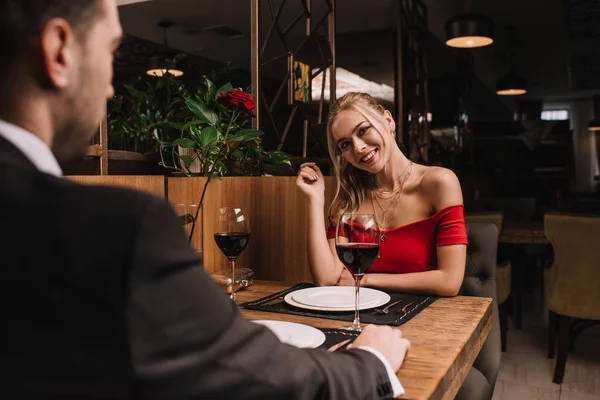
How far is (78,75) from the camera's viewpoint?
0.56 m

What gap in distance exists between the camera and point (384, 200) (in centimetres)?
205

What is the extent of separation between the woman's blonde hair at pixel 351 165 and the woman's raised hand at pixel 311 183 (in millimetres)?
157

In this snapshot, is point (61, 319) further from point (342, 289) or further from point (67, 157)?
point (342, 289)

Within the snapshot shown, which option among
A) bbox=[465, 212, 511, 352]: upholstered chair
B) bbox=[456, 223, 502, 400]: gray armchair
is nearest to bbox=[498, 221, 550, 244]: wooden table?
bbox=[465, 212, 511, 352]: upholstered chair

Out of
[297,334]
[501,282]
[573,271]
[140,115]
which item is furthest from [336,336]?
[501,282]

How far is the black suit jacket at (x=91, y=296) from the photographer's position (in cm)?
45

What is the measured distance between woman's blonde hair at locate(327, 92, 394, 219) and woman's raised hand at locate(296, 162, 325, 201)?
0.16 metres

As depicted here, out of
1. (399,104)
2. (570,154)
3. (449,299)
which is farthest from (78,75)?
(570,154)

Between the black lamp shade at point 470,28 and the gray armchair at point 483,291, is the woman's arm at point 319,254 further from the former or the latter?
the black lamp shade at point 470,28

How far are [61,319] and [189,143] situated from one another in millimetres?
1219

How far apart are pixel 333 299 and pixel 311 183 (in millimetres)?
629

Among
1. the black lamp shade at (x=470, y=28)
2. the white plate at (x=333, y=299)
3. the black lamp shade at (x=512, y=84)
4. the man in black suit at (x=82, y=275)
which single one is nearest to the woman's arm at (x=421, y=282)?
the white plate at (x=333, y=299)

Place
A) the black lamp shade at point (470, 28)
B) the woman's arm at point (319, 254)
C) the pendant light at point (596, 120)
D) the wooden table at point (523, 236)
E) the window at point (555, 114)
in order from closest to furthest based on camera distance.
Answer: the woman's arm at point (319, 254) < the wooden table at point (523, 236) < the black lamp shade at point (470, 28) < the pendant light at point (596, 120) < the window at point (555, 114)

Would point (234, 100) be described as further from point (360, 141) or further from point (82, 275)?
point (82, 275)
